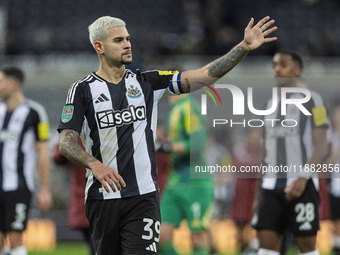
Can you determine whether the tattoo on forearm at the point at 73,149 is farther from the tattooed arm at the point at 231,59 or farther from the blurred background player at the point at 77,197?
the blurred background player at the point at 77,197

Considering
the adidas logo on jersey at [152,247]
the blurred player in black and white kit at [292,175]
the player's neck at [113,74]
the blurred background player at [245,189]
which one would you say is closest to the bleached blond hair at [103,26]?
the player's neck at [113,74]

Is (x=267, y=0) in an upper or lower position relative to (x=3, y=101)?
upper

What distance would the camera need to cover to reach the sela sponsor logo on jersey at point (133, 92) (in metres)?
5.37

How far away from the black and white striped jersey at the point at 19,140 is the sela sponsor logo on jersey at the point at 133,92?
3187 mm

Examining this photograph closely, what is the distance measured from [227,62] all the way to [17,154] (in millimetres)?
3683

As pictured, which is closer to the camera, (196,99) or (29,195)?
(29,195)

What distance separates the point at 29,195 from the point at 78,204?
562 mm

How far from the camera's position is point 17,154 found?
8258 millimetres

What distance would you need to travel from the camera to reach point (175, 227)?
333 inches

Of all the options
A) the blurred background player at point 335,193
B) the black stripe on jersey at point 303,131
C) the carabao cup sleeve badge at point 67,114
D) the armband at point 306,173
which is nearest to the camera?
the carabao cup sleeve badge at point 67,114

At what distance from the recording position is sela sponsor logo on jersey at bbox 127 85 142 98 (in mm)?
5371

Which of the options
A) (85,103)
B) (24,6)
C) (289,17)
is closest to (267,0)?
(289,17)

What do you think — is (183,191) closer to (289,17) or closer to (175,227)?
(175,227)

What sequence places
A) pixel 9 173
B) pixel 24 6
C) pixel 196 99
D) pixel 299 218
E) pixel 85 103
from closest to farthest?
pixel 85 103 → pixel 299 218 → pixel 9 173 → pixel 196 99 → pixel 24 6
